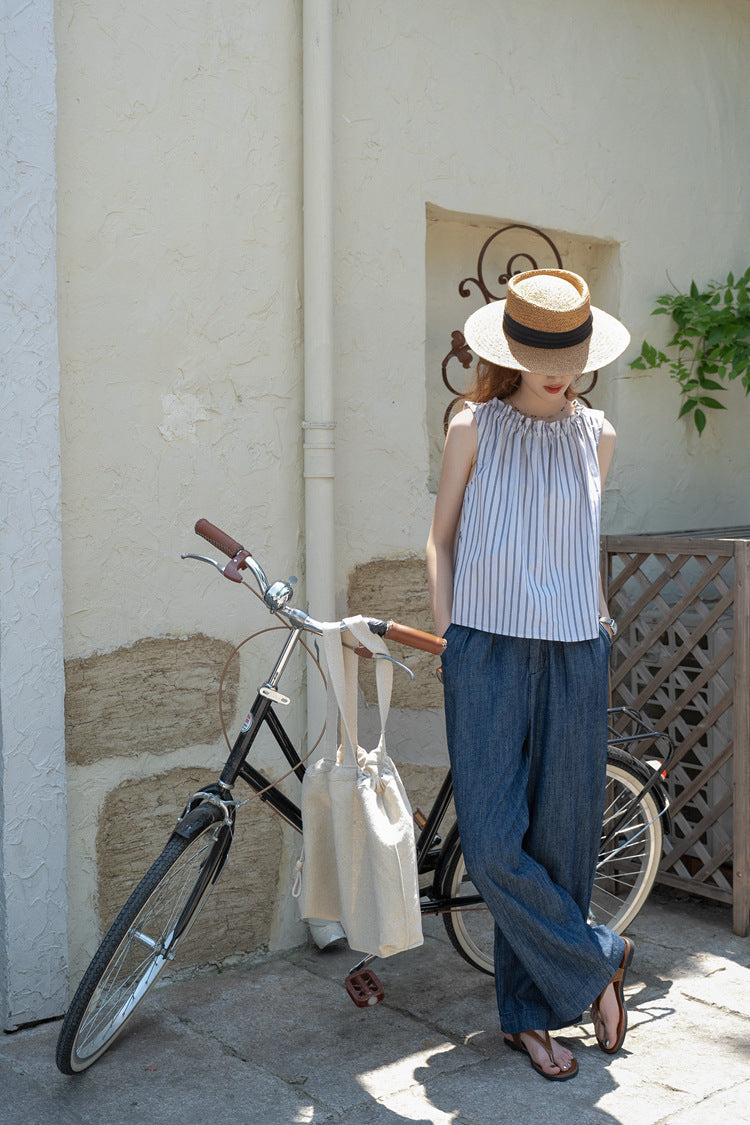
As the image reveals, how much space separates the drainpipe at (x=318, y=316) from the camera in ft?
10.8

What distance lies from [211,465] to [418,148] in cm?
127

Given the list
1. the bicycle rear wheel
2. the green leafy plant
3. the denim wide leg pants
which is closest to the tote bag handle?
the denim wide leg pants

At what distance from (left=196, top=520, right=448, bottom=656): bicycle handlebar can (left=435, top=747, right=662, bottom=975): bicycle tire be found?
26.6 inches

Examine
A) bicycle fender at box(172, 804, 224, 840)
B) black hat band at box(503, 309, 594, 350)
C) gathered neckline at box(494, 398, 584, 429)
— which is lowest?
bicycle fender at box(172, 804, 224, 840)

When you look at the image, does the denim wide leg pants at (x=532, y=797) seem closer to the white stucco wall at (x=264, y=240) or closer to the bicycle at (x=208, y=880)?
the bicycle at (x=208, y=880)

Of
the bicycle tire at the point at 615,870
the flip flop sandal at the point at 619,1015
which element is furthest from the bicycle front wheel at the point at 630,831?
the flip flop sandal at the point at 619,1015

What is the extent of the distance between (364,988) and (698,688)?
1500 millimetres

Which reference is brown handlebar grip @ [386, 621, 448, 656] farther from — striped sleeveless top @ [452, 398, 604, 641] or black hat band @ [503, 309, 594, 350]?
black hat band @ [503, 309, 594, 350]

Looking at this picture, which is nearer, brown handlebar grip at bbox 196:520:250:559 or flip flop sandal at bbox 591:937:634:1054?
brown handlebar grip at bbox 196:520:250:559

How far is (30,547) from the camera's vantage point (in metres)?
2.89

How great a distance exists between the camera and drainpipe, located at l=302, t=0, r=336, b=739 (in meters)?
3.30

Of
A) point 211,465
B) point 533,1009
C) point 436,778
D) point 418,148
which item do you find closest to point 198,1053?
point 533,1009

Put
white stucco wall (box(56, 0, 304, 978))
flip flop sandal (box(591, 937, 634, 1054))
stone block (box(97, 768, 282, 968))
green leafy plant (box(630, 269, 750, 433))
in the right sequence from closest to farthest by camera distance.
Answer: flip flop sandal (box(591, 937, 634, 1054)) → white stucco wall (box(56, 0, 304, 978)) → stone block (box(97, 768, 282, 968)) → green leafy plant (box(630, 269, 750, 433))

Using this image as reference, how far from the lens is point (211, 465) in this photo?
10.7ft
